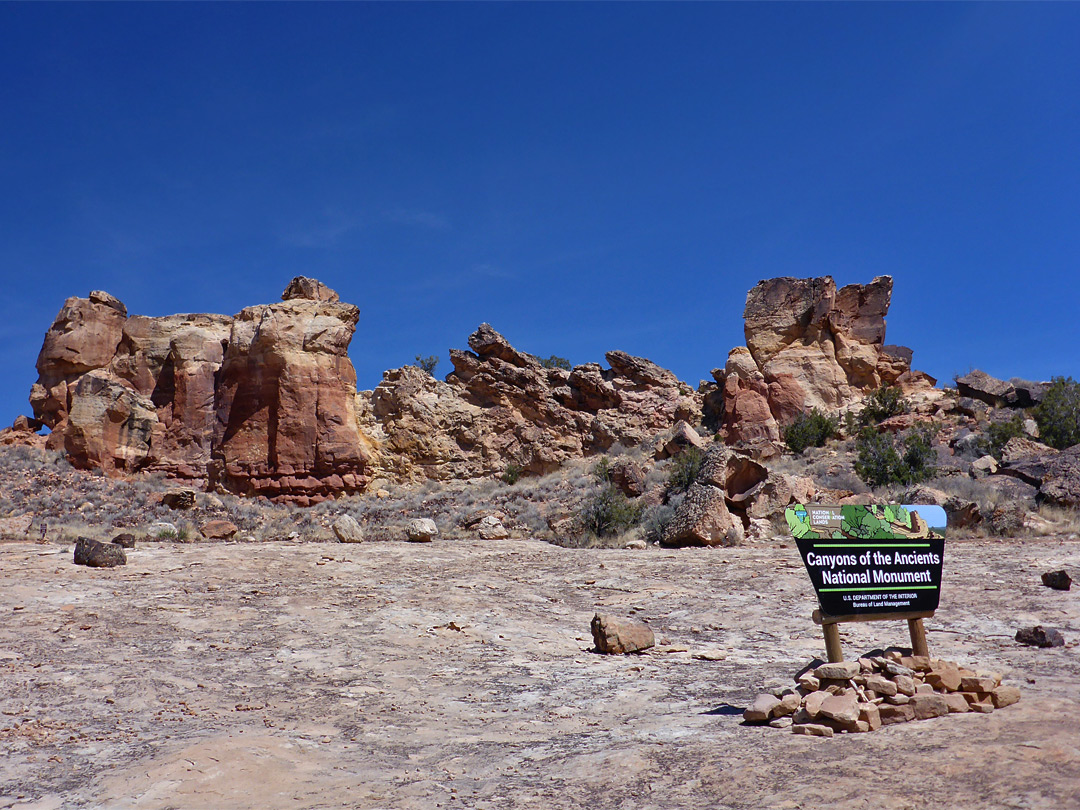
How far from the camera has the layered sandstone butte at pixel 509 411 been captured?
3075 cm

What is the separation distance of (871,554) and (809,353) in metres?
27.6

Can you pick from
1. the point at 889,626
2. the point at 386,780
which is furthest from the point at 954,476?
the point at 386,780

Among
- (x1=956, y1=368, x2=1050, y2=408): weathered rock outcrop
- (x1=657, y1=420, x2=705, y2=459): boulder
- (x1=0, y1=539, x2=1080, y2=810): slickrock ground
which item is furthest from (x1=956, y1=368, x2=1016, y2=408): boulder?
(x1=0, y1=539, x2=1080, y2=810): slickrock ground

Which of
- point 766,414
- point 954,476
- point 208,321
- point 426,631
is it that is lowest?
point 426,631

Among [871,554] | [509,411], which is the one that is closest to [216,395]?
[509,411]

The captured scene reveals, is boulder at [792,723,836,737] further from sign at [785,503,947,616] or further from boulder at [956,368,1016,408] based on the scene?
boulder at [956,368,1016,408]

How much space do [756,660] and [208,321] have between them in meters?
28.4

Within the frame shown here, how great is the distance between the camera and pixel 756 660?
925cm

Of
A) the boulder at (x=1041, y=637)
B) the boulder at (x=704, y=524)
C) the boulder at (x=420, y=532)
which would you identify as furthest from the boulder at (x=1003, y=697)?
the boulder at (x=420, y=532)

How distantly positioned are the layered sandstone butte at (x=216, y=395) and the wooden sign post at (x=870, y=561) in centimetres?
2292

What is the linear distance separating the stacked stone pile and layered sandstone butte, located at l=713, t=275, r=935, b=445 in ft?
Result: 82.8

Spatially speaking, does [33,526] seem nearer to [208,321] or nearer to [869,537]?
[208,321]

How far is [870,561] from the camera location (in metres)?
6.93

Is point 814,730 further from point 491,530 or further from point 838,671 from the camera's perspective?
point 491,530
